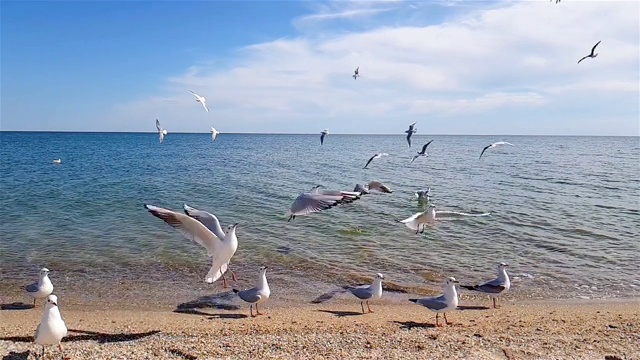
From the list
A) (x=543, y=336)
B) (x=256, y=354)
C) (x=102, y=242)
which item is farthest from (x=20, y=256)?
(x=543, y=336)

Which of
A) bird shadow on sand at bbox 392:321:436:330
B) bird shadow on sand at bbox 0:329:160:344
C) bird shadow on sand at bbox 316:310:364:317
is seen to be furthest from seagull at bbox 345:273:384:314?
bird shadow on sand at bbox 0:329:160:344

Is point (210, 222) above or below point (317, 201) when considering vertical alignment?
below

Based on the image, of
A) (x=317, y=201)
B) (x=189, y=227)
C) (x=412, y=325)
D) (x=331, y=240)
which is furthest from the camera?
(x=331, y=240)

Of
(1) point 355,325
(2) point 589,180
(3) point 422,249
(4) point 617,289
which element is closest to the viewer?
(1) point 355,325

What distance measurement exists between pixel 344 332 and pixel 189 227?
289 cm

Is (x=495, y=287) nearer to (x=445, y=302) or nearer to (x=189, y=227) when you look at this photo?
(x=445, y=302)

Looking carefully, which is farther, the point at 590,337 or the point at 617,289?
the point at 617,289

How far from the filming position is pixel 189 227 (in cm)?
778

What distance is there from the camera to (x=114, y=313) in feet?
27.1

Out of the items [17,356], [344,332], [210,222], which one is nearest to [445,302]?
[344,332]

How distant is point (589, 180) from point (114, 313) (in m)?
30.8

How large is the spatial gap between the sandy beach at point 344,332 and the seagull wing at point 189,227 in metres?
1.24

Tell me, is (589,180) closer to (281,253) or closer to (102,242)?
(281,253)

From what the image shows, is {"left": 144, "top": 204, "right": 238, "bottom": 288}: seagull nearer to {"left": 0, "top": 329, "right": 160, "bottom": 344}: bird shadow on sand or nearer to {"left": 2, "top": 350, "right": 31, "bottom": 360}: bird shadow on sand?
{"left": 0, "top": 329, "right": 160, "bottom": 344}: bird shadow on sand
